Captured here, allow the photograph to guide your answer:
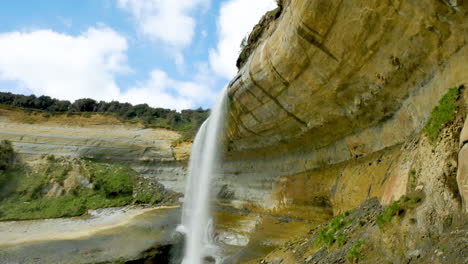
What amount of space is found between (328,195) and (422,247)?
261 inches

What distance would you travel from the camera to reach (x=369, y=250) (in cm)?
421

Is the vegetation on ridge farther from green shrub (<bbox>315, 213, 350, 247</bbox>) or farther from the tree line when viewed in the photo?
the tree line

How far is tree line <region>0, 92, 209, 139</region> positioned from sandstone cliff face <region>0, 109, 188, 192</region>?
2.37m

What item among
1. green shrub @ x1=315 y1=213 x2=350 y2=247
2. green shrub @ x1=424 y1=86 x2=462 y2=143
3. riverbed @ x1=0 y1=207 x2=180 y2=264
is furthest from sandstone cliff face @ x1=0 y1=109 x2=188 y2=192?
green shrub @ x1=424 y1=86 x2=462 y2=143

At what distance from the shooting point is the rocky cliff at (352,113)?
4184 millimetres

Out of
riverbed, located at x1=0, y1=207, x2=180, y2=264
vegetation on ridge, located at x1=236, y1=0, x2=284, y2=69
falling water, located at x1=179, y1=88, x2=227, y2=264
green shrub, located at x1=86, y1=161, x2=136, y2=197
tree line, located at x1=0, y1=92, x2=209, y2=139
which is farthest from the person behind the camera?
tree line, located at x1=0, y1=92, x2=209, y2=139

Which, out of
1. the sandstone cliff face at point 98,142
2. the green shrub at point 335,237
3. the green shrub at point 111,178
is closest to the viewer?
the green shrub at point 335,237

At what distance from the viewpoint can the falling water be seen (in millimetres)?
11521

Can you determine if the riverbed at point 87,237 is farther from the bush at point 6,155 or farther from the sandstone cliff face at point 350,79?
the bush at point 6,155

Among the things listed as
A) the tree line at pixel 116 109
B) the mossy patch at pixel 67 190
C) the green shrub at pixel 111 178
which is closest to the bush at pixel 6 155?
the mossy patch at pixel 67 190

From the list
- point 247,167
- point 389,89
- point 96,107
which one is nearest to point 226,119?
point 247,167

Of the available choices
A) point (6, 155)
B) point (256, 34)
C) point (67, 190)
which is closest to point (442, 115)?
point (256, 34)

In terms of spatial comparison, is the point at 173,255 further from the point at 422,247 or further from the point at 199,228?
the point at 422,247

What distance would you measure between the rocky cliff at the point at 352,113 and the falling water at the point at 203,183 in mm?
1150
